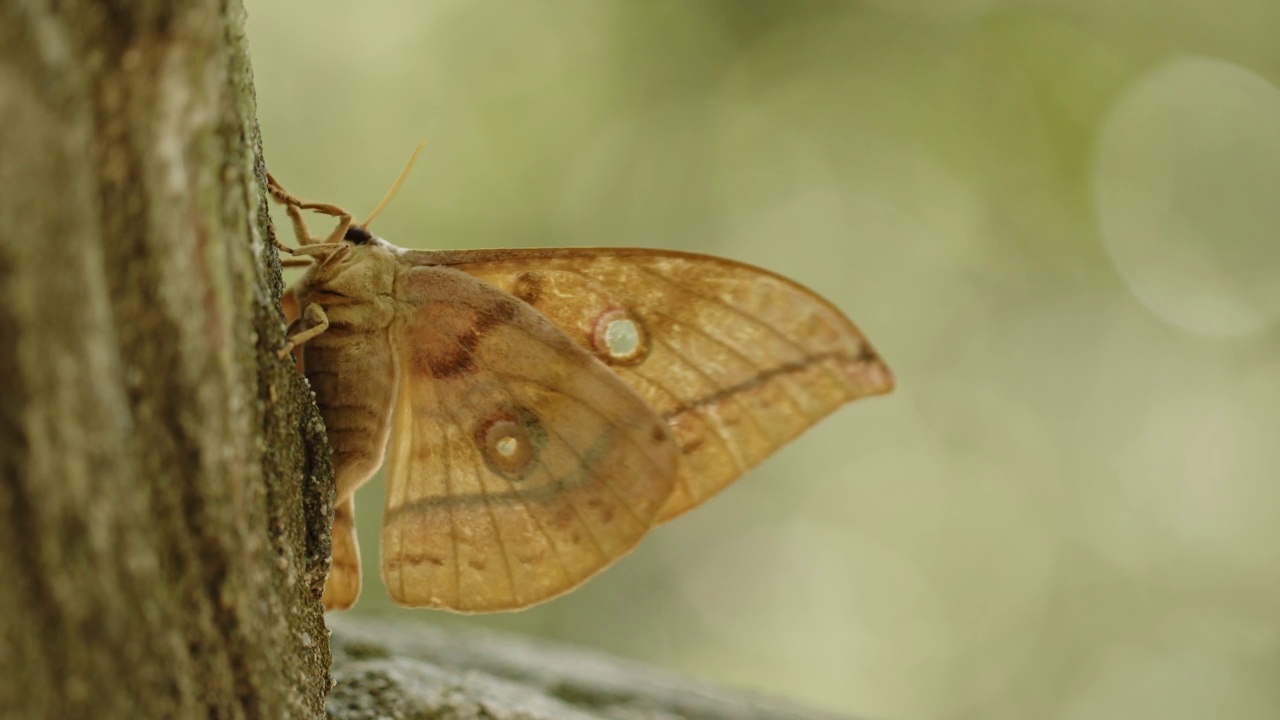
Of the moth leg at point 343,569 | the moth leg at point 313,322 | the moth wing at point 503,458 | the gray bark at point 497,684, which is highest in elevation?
the moth leg at point 313,322

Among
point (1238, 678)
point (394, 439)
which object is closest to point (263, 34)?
point (394, 439)

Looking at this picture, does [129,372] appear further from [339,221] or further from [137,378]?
[339,221]

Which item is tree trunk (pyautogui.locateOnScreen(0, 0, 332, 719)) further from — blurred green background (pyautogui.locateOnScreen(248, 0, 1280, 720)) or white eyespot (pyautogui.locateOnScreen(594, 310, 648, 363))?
blurred green background (pyautogui.locateOnScreen(248, 0, 1280, 720))

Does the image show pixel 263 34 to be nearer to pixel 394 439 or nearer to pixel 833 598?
pixel 394 439

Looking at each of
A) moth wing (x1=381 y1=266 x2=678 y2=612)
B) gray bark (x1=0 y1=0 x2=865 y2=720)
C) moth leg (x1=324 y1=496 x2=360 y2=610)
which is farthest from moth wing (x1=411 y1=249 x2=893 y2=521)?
gray bark (x1=0 y1=0 x2=865 y2=720)

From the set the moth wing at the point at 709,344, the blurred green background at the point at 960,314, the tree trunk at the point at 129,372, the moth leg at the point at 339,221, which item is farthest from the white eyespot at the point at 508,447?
the blurred green background at the point at 960,314

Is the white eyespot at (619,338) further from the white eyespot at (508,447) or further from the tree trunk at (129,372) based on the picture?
the tree trunk at (129,372)

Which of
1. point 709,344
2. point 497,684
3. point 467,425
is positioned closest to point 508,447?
point 467,425
